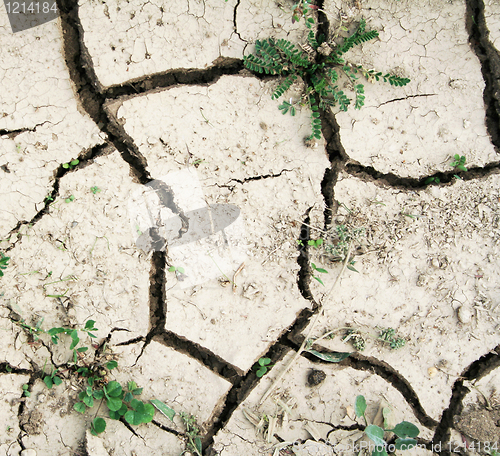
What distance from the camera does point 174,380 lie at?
248cm

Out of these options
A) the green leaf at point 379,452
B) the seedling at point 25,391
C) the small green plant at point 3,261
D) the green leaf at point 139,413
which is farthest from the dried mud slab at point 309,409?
the small green plant at point 3,261

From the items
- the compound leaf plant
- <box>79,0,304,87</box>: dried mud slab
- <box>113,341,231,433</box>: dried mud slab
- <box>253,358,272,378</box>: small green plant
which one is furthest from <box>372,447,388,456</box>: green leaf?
<box>79,0,304,87</box>: dried mud slab

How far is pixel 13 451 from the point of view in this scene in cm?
242

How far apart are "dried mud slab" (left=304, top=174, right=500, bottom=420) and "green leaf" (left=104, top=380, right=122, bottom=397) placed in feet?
4.27

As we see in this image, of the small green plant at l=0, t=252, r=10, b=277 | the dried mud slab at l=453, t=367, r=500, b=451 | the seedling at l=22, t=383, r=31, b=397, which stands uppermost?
the dried mud slab at l=453, t=367, r=500, b=451

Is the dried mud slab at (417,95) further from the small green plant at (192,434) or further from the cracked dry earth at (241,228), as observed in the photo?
the small green plant at (192,434)

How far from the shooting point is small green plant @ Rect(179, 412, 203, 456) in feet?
8.04

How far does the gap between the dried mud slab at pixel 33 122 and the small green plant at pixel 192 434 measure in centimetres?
161

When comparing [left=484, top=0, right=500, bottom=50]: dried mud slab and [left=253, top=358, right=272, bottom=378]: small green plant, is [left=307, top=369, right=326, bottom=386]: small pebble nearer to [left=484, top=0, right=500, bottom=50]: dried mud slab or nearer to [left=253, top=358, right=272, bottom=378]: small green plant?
[left=253, top=358, right=272, bottom=378]: small green plant

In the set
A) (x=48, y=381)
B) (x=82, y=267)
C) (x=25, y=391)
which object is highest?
(x=82, y=267)

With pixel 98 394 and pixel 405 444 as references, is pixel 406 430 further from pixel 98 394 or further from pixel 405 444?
pixel 98 394

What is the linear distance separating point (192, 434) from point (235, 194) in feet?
5.02

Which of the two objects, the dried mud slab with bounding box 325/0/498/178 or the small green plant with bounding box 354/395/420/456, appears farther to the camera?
the dried mud slab with bounding box 325/0/498/178

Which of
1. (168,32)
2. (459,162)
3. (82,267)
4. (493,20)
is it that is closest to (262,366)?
(82,267)
